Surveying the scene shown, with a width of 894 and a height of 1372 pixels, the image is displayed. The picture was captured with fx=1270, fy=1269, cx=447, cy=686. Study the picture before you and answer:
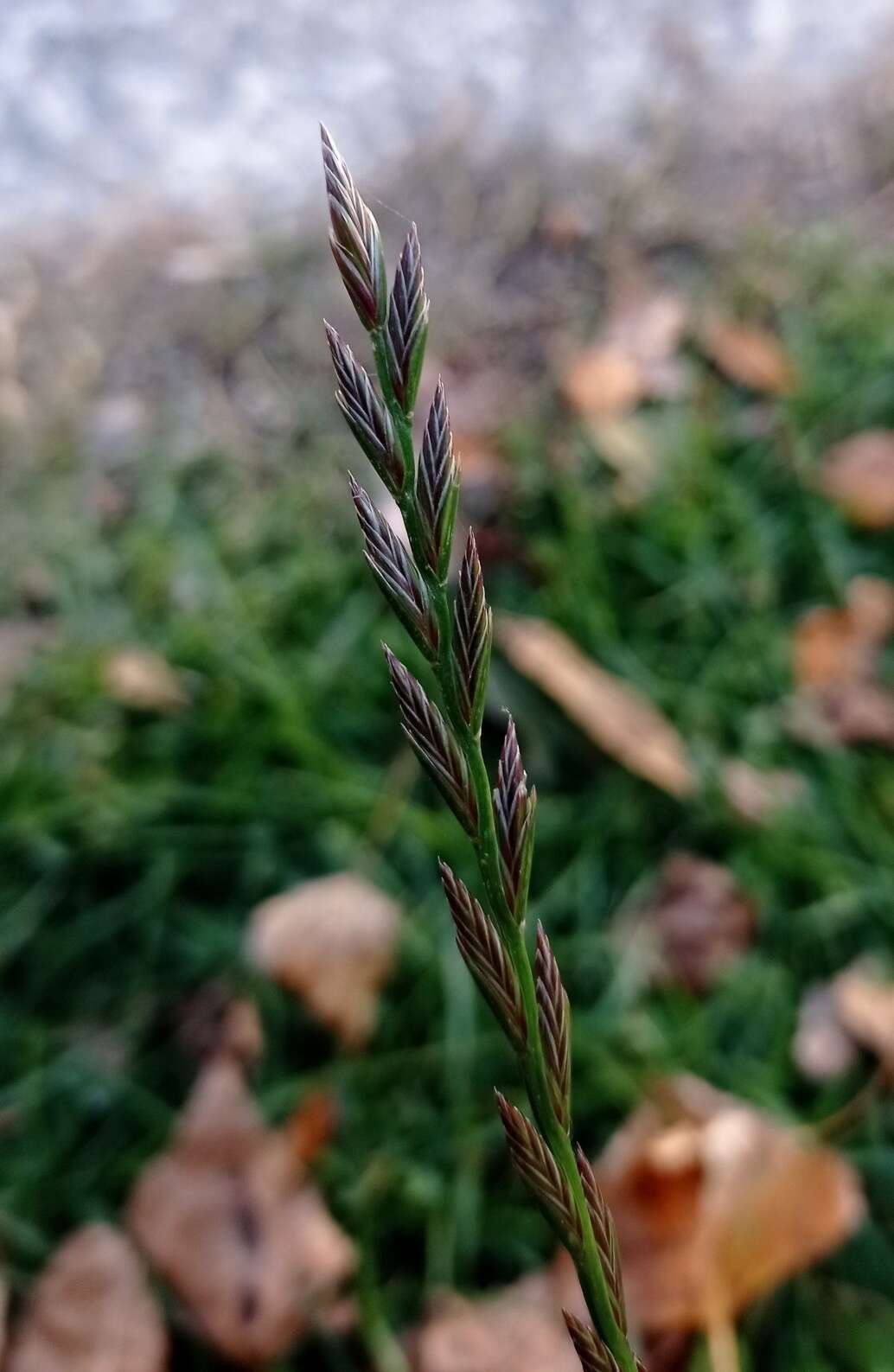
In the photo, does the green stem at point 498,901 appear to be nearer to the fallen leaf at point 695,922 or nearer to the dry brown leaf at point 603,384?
the fallen leaf at point 695,922

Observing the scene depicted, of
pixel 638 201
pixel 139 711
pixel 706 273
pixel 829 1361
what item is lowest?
pixel 829 1361

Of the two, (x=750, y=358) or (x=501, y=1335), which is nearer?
(x=501, y=1335)

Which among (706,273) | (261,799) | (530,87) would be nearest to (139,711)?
(261,799)

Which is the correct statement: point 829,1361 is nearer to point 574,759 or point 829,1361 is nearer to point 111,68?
point 574,759

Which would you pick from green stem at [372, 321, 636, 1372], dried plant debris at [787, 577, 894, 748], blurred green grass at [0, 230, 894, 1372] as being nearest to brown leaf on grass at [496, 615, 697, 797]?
blurred green grass at [0, 230, 894, 1372]

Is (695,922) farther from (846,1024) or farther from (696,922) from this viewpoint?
(846,1024)

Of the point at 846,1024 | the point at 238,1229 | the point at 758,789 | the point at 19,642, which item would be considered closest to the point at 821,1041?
the point at 846,1024
